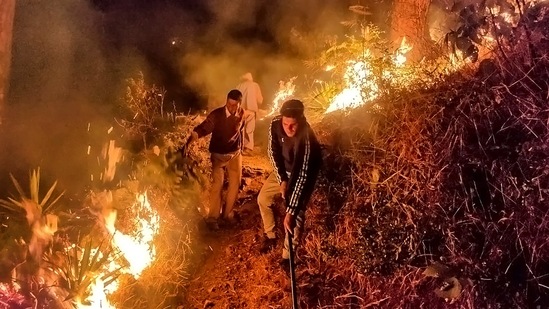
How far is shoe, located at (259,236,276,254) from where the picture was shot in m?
6.33

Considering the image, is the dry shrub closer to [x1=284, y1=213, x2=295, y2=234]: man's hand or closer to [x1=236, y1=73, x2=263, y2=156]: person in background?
[x1=284, y1=213, x2=295, y2=234]: man's hand

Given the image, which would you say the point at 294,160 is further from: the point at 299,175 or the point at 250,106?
the point at 250,106

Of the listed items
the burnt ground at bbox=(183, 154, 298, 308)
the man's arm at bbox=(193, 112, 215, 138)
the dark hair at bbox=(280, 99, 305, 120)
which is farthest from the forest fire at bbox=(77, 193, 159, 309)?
the dark hair at bbox=(280, 99, 305, 120)

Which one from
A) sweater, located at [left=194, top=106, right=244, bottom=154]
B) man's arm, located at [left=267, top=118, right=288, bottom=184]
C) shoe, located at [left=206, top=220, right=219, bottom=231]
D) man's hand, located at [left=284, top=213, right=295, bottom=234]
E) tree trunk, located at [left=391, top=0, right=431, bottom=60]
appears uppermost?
tree trunk, located at [left=391, top=0, right=431, bottom=60]

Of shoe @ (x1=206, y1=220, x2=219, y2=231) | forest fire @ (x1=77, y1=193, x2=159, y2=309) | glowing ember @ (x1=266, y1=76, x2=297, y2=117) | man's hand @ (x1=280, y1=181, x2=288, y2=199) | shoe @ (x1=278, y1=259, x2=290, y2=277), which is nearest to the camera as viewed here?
forest fire @ (x1=77, y1=193, x2=159, y2=309)

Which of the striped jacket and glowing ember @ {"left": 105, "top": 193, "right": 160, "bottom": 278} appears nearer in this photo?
the striped jacket

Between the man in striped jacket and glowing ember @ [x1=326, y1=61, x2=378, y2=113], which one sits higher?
glowing ember @ [x1=326, y1=61, x2=378, y2=113]

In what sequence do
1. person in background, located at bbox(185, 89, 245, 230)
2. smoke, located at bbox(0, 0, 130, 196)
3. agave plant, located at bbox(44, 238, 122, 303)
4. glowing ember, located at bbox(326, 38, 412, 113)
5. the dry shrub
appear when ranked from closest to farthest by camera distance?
the dry shrub, agave plant, located at bbox(44, 238, 122, 303), person in background, located at bbox(185, 89, 245, 230), glowing ember, located at bbox(326, 38, 412, 113), smoke, located at bbox(0, 0, 130, 196)

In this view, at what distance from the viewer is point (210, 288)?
5.87 m

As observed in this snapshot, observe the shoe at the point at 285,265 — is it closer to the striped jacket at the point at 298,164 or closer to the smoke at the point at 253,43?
the striped jacket at the point at 298,164

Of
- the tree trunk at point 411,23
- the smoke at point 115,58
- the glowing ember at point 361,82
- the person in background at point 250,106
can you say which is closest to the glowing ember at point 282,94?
the person in background at point 250,106

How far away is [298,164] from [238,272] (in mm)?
1562

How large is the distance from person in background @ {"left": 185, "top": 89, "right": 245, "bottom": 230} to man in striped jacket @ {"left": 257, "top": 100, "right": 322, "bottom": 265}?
1.02m

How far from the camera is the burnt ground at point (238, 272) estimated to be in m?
5.66
